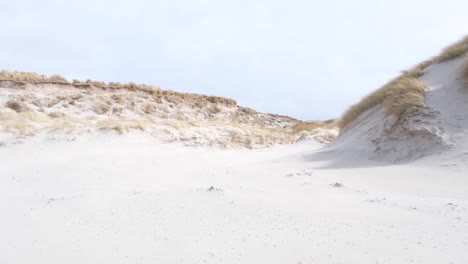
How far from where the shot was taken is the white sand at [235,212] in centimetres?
312

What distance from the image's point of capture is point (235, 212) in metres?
4.05

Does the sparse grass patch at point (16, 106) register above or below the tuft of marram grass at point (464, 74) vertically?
below

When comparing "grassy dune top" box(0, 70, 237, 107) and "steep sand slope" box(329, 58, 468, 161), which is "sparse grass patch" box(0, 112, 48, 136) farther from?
"steep sand slope" box(329, 58, 468, 161)

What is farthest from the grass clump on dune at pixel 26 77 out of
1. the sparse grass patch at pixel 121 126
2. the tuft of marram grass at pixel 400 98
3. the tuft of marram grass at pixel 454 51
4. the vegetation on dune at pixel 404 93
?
the tuft of marram grass at pixel 454 51

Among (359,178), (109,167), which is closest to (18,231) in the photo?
(109,167)

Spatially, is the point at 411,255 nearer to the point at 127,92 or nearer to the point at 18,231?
the point at 18,231

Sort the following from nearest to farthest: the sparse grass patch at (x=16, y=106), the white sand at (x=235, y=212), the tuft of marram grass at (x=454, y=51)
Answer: the white sand at (x=235, y=212), the tuft of marram grass at (x=454, y=51), the sparse grass patch at (x=16, y=106)

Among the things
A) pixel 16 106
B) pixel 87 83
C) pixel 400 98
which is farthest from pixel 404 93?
pixel 87 83

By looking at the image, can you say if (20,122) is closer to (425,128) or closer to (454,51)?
(425,128)

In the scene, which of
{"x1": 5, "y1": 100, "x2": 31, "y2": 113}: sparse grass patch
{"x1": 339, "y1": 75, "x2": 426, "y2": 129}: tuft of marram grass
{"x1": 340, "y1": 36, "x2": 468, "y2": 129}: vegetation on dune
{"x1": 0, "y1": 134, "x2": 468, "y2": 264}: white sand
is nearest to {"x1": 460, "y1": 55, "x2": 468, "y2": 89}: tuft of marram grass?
{"x1": 340, "y1": 36, "x2": 468, "y2": 129}: vegetation on dune

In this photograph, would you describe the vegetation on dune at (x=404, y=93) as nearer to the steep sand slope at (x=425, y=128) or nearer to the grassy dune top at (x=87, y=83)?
the steep sand slope at (x=425, y=128)

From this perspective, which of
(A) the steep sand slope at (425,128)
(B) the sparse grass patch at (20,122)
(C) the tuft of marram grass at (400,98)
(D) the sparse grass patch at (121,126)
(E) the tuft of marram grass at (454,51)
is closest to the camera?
(A) the steep sand slope at (425,128)

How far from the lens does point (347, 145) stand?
24.3ft

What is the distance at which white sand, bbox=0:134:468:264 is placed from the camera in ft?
10.2
